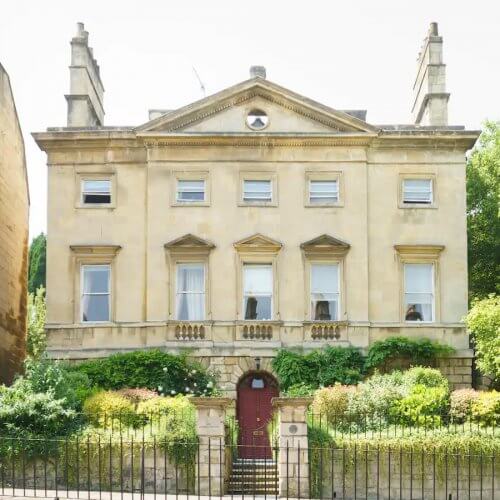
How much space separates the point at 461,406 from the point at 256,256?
830 centimetres

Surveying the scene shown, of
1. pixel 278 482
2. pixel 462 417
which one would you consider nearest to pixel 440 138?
pixel 462 417

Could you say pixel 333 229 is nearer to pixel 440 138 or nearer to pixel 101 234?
pixel 440 138

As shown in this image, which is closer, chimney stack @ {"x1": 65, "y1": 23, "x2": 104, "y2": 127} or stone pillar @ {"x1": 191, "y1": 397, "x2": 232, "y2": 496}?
stone pillar @ {"x1": 191, "y1": 397, "x2": 232, "y2": 496}

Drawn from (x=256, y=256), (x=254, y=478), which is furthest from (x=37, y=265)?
(x=254, y=478)

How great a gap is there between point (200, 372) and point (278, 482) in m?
7.96

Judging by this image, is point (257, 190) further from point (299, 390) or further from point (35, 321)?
point (35, 321)

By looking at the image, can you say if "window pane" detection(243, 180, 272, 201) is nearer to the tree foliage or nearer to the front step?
the front step

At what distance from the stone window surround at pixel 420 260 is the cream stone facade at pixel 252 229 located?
4 centimetres

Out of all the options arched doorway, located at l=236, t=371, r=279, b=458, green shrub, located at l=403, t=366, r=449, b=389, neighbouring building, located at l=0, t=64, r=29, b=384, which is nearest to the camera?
green shrub, located at l=403, t=366, r=449, b=389

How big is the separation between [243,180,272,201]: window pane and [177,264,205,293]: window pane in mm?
2620

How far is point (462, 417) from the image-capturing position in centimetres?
3155

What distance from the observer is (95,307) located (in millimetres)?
36906

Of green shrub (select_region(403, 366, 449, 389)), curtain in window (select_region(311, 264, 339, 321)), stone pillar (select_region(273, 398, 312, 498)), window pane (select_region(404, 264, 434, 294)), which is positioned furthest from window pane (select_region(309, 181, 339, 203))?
stone pillar (select_region(273, 398, 312, 498))

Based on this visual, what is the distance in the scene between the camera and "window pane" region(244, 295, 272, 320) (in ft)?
120
